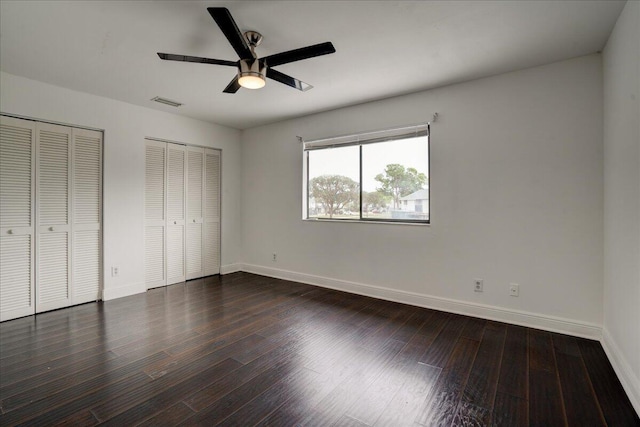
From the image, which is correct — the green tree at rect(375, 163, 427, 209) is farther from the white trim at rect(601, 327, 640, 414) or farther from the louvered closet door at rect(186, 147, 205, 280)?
the louvered closet door at rect(186, 147, 205, 280)

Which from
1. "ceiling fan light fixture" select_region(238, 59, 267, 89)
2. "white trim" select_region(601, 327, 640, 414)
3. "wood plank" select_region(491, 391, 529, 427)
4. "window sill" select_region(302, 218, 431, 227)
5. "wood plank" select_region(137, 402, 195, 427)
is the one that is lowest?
"wood plank" select_region(491, 391, 529, 427)

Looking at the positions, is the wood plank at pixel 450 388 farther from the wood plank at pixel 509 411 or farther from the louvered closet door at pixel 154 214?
the louvered closet door at pixel 154 214

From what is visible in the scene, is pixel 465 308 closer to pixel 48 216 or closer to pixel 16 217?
pixel 48 216

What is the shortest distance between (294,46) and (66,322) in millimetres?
3410

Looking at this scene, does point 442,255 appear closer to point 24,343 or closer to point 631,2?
point 631,2

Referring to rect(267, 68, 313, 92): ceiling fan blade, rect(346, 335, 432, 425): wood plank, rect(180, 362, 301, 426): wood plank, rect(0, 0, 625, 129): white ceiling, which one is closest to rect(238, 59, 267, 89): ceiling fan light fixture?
rect(267, 68, 313, 92): ceiling fan blade

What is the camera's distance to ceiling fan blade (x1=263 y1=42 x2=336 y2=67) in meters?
2.04

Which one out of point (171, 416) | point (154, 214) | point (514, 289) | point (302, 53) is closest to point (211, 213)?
point (154, 214)

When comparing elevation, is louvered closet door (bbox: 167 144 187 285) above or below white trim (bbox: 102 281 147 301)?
above

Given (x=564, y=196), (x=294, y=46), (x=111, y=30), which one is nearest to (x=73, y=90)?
(x=111, y=30)

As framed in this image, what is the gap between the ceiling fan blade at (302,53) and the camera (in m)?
2.04

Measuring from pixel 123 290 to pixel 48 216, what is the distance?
1197 mm

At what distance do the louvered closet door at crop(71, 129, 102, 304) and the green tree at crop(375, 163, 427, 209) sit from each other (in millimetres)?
3481

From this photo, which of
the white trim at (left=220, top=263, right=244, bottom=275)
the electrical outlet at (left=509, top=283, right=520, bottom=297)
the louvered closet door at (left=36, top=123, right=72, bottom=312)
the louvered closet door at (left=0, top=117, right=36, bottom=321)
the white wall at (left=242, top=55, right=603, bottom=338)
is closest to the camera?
the white wall at (left=242, top=55, right=603, bottom=338)
